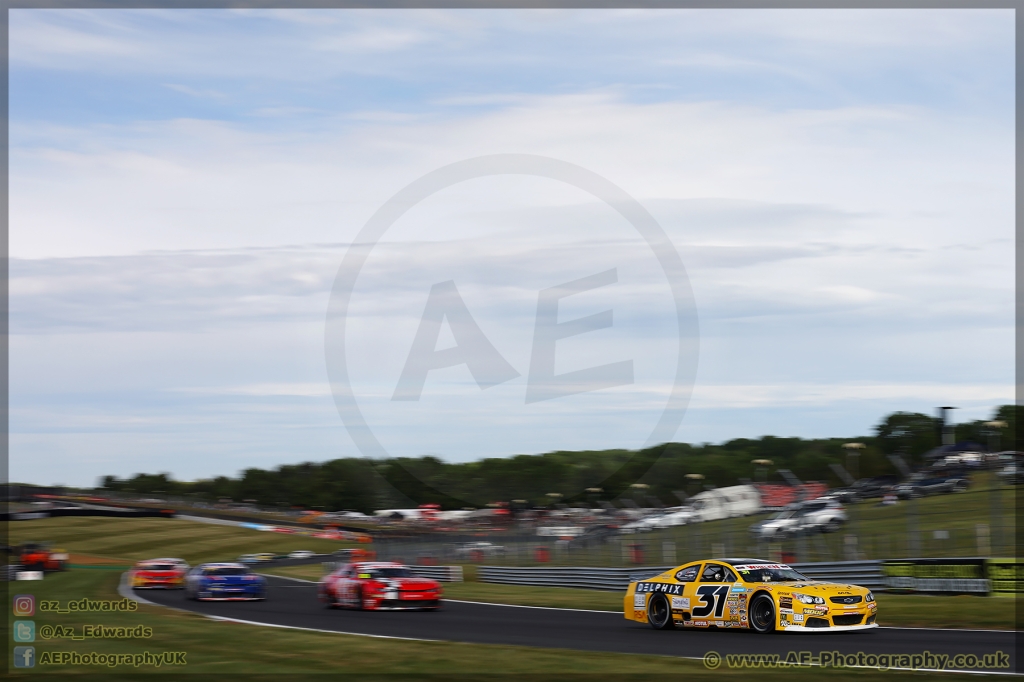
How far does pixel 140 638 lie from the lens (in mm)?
15414

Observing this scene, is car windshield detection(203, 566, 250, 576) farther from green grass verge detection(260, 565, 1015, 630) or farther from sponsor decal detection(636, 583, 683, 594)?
sponsor decal detection(636, 583, 683, 594)

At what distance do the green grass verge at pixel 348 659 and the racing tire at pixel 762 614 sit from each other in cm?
302

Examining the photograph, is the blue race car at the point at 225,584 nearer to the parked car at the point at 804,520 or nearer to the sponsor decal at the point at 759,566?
the sponsor decal at the point at 759,566

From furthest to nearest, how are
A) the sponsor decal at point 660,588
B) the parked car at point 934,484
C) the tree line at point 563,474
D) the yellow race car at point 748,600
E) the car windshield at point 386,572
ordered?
the tree line at point 563,474 → the parked car at point 934,484 → the car windshield at point 386,572 → the sponsor decal at point 660,588 → the yellow race car at point 748,600

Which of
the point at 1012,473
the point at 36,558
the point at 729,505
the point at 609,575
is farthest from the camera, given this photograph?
the point at 729,505

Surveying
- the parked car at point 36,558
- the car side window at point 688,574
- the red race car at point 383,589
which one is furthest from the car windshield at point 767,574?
the parked car at point 36,558

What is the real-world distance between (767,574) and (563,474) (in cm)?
11535

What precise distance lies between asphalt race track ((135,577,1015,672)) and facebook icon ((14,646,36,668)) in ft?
19.1

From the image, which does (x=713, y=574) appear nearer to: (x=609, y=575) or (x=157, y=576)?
(x=609, y=575)

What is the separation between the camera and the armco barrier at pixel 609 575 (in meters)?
22.7

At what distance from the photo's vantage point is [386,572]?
2342cm

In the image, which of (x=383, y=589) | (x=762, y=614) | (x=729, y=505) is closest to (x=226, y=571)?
(x=383, y=589)

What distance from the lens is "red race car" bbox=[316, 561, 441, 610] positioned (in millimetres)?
22859

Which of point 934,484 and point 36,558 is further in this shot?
point 36,558
